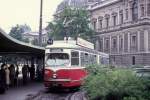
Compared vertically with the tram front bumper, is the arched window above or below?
above

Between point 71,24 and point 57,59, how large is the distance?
46445 mm

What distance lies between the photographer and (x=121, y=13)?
3029 inches

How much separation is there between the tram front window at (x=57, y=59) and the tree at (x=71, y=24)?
1783 inches

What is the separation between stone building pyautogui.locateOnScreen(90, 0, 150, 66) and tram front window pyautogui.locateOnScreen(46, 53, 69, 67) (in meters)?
43.9

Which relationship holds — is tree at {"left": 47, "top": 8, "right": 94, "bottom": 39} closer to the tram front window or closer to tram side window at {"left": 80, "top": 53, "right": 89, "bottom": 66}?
tram side window at {"left": 80, "top": 53, "right": 89, "bottom": 66}

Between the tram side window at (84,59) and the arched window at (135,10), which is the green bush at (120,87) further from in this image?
the arched window at (135,10)

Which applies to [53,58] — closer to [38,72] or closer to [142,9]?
[38,72]

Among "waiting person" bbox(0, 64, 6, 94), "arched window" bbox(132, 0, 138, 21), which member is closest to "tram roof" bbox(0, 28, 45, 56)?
"waiting person" bbox(0, 64, 6, 94)

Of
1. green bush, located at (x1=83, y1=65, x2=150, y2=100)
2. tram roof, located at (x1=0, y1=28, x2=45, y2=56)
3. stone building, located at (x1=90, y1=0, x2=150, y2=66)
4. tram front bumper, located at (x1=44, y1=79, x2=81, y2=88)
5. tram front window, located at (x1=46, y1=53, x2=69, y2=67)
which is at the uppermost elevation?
stone building, located at (x1=90, y1=0, x2=150, y2=66)

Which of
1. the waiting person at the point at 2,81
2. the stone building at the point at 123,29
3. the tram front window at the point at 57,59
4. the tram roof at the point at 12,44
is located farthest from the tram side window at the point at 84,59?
the stone building at the point at 123,29

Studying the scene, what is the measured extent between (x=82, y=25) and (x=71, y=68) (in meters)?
47.9

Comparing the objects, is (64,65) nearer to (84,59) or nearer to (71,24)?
(84,59)

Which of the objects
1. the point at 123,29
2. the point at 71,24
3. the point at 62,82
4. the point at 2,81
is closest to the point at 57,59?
the point at 62,82

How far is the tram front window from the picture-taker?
961 inches
